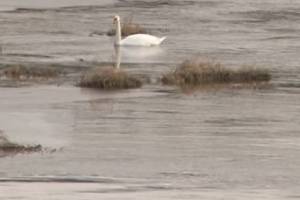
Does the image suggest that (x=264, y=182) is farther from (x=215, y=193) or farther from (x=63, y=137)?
(x=63, y=137)

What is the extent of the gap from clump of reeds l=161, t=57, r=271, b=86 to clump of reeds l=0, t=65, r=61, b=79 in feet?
7.75

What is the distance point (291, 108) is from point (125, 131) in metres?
4.19

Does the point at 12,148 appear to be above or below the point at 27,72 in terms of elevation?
above

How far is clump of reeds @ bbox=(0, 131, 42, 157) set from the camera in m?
18.6

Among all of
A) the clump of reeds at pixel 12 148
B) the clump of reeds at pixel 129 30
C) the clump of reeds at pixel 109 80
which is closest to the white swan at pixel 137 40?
the clump of reeds at pixel 129 30

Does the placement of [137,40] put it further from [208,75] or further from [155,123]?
[155,123]

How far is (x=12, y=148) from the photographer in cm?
1881

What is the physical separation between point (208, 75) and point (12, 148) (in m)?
10.1

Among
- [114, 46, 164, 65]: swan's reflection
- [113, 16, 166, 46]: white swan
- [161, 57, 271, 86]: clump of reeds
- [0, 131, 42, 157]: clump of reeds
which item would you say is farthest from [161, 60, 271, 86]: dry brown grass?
[0, 131, 42, 157]: clump of reeds

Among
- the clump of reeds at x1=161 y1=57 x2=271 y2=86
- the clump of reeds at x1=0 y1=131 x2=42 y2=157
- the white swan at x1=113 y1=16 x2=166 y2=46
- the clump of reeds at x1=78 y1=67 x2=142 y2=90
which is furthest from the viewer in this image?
the white swan at x1=113 y1=16 x2=166 y2=46

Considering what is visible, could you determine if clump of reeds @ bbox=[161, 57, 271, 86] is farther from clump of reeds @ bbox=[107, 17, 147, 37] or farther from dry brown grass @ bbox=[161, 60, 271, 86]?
clump of reeds @ bbox=[107, 17, 147, 37]

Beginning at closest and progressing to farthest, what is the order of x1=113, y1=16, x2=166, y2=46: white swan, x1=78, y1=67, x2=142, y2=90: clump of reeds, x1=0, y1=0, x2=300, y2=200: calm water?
x1=0, y1=0, x2=300, y2=200: calm water
x1=78, y1=67, x2=142, y2=90: clump of reeds
x1=113, y1=16, x2=166, y2=46: white swan

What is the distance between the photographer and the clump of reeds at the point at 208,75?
2816cm

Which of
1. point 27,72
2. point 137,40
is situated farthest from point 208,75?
point 137,40
